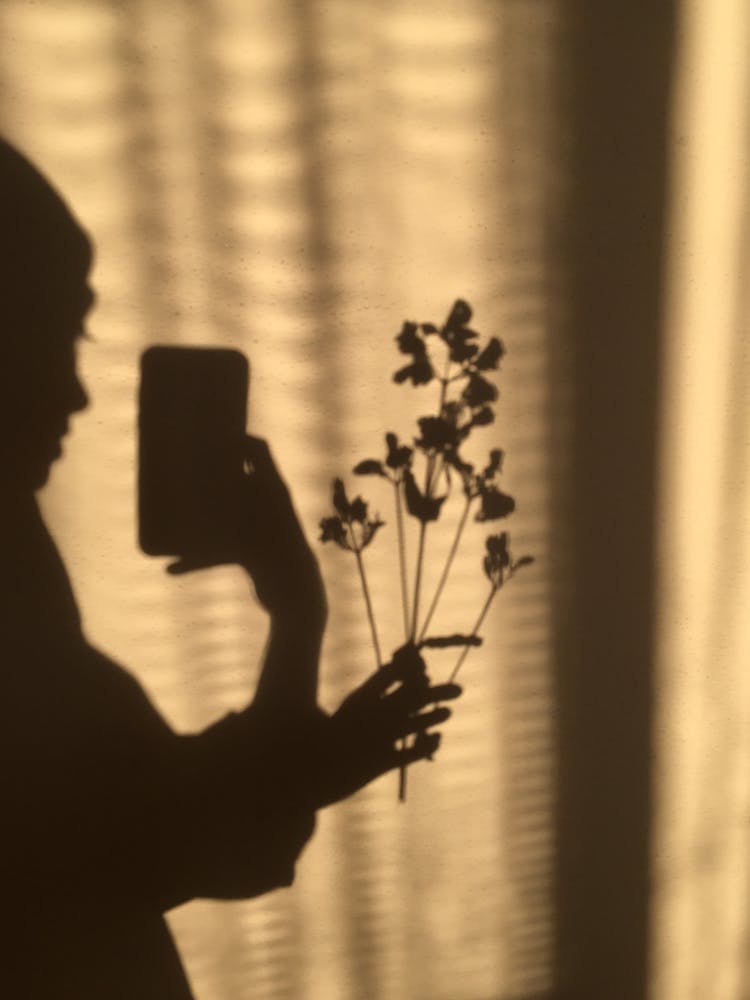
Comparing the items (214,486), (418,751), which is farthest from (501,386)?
(418,751)

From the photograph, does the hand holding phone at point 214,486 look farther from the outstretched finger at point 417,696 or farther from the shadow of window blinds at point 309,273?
the outstretched finger at point 417,696

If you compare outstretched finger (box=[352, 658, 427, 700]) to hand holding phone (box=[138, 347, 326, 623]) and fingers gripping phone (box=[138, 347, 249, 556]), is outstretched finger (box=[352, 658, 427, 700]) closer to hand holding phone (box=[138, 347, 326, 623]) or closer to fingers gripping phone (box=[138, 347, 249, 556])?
hand holding phone (box=[138, 347, 326, 623])

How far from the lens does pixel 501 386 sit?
40.8 inches

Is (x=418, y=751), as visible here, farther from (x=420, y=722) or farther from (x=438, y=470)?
(x=438, y=470)

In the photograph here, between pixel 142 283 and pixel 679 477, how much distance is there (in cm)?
74

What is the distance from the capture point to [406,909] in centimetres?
123

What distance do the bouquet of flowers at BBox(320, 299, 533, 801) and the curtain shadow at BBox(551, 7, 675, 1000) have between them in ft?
0.31

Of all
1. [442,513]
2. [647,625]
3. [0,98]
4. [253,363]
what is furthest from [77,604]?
[647,625]

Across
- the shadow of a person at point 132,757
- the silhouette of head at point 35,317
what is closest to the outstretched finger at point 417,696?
the shadow of a person at point 132,757

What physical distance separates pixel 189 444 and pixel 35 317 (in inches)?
8.8

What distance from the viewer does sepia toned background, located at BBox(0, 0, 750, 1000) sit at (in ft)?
2.98

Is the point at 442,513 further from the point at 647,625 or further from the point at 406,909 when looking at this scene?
the point at 406,909

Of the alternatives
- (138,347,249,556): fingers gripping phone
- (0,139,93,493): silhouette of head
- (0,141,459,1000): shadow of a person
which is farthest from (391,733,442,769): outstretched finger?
(0,139,93,493): silhouette of head

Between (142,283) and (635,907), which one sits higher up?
(142,283)
